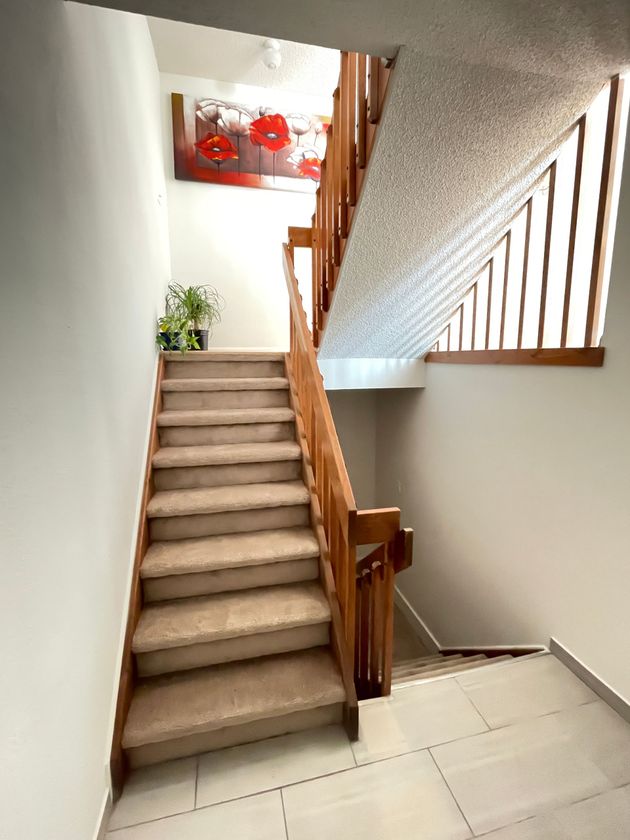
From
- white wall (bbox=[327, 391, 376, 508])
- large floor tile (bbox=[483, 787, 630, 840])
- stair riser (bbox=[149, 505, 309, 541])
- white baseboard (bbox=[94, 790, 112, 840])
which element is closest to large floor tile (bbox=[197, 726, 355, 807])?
white baseboard (bbox=[94, 790, 112, 840])

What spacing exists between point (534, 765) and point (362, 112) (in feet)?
8.99

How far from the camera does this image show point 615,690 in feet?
5.31

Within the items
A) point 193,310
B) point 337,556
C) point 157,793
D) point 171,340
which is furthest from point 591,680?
point 193,310

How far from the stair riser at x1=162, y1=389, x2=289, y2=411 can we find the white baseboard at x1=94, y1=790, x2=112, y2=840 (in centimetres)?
186

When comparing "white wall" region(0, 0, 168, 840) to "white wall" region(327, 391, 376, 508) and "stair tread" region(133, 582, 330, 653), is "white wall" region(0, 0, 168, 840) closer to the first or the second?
"stair tread" region(133, 582, 330, 653)

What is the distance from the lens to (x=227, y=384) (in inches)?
101

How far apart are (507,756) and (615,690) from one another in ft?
2.03

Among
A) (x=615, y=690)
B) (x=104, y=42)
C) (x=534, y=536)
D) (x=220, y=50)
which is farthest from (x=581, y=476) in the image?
(x=220, y=50)

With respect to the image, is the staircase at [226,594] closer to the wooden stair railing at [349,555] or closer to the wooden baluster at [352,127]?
the wooden stair railing at [349,555]

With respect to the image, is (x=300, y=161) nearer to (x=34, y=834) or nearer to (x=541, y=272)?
(x=541, y=272)

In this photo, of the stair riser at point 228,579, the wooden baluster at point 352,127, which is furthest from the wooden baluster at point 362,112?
the stair riser at point 228,579

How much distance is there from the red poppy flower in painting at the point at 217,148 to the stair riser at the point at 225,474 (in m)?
3.37

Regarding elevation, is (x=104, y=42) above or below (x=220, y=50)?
below

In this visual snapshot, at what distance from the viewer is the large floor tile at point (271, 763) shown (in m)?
1.29
